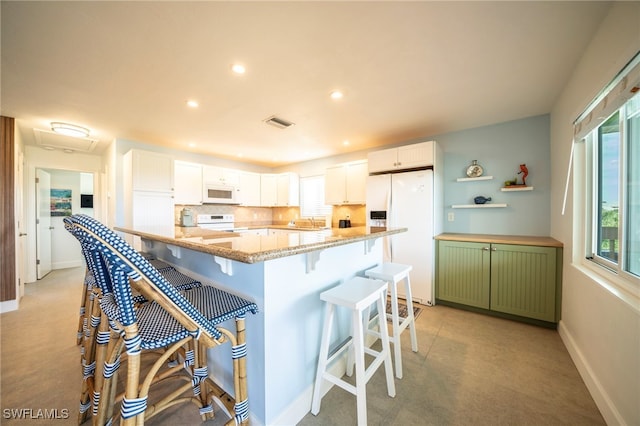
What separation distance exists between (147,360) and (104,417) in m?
0.94

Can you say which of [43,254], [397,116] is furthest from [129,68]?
[43,254]

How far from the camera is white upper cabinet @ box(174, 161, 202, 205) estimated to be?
4.10 meters

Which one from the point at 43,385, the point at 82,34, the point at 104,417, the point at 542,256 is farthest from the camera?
the point at 542,256

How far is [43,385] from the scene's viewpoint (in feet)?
5.40

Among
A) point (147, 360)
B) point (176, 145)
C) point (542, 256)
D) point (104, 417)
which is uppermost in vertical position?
point (176, 145)

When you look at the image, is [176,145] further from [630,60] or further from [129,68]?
[630,60]

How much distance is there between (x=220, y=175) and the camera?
4.65 meters

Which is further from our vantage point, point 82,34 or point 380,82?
point 380,82

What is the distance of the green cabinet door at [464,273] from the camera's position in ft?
9.00

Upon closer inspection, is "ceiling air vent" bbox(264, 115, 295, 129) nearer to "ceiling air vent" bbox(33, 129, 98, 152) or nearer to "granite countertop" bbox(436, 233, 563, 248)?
"granite countertop" bbox(436, 233, 563, 248)

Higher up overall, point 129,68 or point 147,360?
point 129,68

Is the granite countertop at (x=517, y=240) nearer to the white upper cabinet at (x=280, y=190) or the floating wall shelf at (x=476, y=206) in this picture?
the floating wall shelf at (x=476, y=206)

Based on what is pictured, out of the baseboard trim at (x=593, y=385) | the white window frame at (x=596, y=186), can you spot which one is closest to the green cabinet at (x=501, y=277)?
the baseboard trim at (x=593, y=385)

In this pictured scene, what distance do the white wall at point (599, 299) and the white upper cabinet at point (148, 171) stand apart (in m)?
4.66
